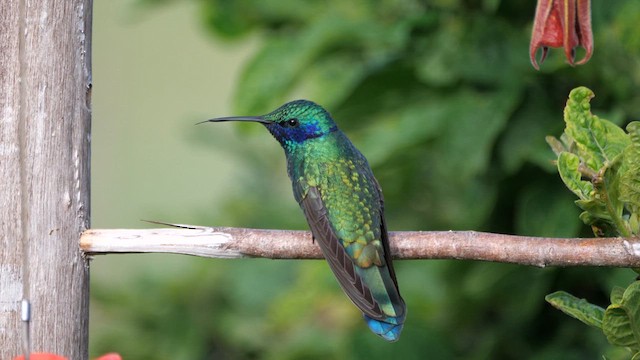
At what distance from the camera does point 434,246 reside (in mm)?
2523

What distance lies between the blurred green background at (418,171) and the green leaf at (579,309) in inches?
25.7

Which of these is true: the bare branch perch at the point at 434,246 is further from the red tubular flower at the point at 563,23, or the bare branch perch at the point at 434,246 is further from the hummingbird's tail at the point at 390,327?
the red tubular flower at the point at 563,23

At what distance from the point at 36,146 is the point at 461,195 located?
2.18 meters

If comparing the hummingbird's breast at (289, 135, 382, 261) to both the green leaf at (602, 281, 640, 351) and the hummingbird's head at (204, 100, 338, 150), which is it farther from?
the green leaf at (602, 281, 640, 351)

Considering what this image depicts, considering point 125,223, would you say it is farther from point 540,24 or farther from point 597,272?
point 540,24

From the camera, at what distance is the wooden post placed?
2.41m

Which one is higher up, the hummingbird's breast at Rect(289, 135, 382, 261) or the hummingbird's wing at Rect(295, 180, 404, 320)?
the hummingbird's breast at Rect(289, 135, 382, 261)

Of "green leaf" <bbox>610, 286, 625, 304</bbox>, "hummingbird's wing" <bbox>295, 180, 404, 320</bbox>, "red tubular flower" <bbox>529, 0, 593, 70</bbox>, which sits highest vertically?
"red tubular flower" <bbox>529, 0, 593, 70</bbox>

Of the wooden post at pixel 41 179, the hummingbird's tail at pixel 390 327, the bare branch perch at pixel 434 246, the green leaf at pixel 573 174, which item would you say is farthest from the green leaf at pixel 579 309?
the wooden post at pixel 41 179

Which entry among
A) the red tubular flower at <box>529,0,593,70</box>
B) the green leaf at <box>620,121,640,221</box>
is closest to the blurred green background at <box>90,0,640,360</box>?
the green leaf at <box>620,121,640,221</box>

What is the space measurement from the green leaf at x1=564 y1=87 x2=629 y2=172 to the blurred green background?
0.83 metres

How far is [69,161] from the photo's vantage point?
2477mm

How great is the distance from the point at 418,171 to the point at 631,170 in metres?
1.97

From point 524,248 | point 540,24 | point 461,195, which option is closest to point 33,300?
point 524,248
